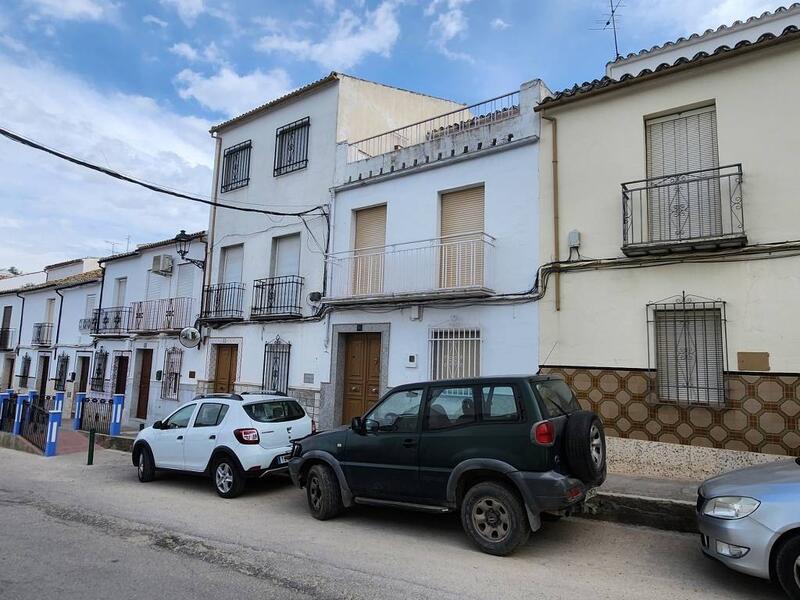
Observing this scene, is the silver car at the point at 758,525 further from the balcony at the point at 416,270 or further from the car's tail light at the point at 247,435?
the car's tail light at the point at 247,435

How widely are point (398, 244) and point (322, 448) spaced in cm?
505

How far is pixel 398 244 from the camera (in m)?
10.5

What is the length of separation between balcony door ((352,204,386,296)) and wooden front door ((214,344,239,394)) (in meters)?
4.54

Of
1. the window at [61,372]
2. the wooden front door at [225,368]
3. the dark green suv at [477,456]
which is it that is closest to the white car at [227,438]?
the dark green suv at [477,456]

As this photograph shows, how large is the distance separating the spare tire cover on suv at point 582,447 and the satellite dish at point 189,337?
37.9 feet

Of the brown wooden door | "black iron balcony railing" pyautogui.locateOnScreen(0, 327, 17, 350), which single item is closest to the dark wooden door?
the brown wooden door

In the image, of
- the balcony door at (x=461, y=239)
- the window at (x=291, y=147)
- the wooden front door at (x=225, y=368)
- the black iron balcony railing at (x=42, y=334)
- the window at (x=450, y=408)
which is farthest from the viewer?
the black iron balcony railing at (x=42, y=334)

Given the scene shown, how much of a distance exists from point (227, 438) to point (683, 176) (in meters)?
7.66

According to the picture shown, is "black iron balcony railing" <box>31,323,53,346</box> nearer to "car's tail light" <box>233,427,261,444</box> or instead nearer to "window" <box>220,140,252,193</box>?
"window" <box>220,140,252,193</box>

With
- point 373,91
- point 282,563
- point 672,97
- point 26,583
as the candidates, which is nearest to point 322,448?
point 282,563

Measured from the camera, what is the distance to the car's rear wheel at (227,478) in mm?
7438

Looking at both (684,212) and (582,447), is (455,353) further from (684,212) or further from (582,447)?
(582,447)

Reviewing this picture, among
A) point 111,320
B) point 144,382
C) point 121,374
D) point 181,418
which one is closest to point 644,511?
point 181,418

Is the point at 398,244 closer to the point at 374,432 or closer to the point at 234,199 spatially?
the point at 374,432
